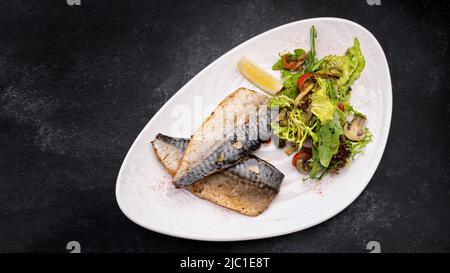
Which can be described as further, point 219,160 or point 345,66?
point 345,66

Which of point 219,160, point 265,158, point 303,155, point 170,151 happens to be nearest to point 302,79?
point 303,155

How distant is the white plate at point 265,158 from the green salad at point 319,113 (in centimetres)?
12

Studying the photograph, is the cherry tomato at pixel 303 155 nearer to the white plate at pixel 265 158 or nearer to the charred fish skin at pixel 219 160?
the white plate at pixel 265 158

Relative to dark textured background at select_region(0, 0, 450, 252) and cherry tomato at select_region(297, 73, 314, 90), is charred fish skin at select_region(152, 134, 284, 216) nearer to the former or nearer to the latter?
dark textured background at select_region(0, 0, 450, 252)

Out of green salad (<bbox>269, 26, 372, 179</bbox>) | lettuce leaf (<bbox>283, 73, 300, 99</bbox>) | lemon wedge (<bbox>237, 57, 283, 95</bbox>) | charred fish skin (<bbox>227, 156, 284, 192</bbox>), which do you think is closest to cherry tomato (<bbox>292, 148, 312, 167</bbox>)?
green salad (<bbox>269, 26, 372, 179</bbox>)

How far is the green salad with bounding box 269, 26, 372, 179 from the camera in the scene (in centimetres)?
395

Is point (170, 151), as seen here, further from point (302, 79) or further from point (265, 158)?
point (302, 79)

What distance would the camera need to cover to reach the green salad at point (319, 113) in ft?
13.0

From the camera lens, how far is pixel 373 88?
13.8 feet

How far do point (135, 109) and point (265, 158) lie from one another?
1490 mm

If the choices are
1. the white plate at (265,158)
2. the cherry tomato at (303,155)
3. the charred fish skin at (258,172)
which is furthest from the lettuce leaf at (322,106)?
the charred fish skin at (258,172)

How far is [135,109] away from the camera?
14.6ft

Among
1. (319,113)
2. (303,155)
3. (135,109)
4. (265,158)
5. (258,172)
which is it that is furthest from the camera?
(135,109)
